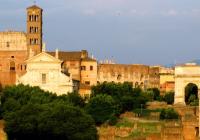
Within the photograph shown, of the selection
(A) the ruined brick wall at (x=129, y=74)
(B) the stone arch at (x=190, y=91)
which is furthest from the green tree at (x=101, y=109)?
(A) the ruined brick wall at (x=129, y=74)

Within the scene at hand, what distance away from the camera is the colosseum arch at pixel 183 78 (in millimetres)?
88125

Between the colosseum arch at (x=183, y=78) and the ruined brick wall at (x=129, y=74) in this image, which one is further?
the ruined brick wall at (x=129, y=74)

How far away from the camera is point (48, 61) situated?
298 feet

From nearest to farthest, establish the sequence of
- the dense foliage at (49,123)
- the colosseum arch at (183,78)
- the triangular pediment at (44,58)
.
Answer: the dense foliage at (49,123), the colosseum arch at (183,78), the triangular pediment at (44,58)

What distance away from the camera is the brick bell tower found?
98.6 meters

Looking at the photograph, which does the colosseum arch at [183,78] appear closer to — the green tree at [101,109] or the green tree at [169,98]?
the green tree at [169,98]

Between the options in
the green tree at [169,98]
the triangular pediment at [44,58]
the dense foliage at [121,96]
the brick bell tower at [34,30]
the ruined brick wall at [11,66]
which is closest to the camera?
the dense foliage at [121,96]

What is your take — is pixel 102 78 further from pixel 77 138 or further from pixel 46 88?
pixel 77 138

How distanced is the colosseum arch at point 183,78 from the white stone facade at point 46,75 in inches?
391

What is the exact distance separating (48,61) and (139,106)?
12.9 m

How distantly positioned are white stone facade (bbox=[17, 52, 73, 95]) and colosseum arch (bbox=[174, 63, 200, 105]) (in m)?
9.92

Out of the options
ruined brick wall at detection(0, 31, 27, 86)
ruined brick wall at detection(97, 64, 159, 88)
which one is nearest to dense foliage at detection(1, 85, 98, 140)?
ruined brick wall at detection(0, 31, 27, 86)

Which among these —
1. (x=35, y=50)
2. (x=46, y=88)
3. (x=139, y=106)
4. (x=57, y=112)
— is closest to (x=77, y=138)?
(x=57, y=112)

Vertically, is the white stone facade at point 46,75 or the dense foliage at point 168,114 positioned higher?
the white stone facade at point 46,75
